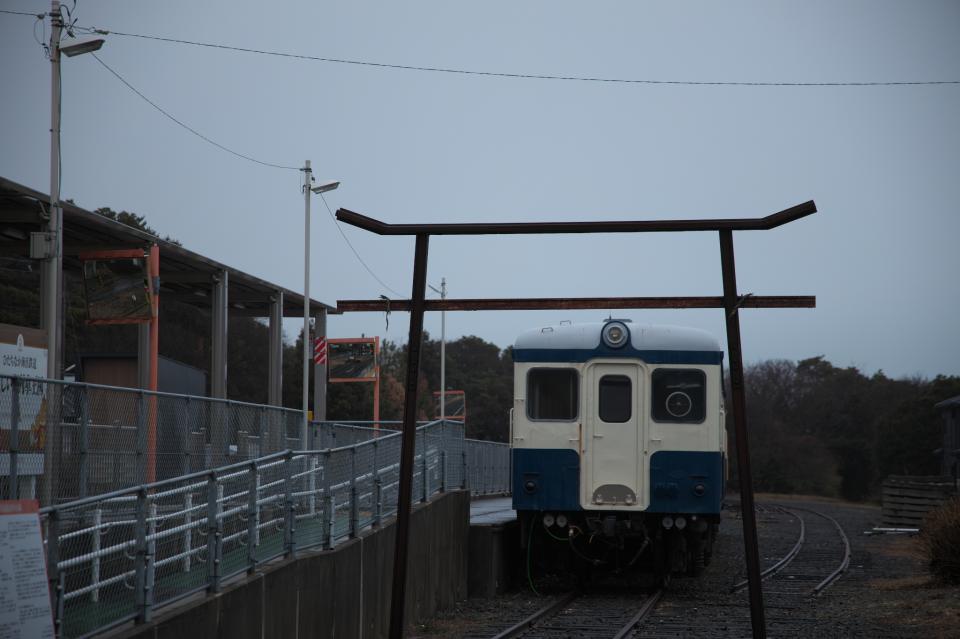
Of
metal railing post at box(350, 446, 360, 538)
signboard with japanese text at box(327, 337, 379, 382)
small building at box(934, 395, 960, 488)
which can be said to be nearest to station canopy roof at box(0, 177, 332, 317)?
signboard with japanese text at box(327, 337, 379, 382)

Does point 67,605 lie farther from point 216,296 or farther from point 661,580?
point 216,296

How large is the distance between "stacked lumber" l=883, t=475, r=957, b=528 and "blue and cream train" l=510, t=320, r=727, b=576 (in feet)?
58.9

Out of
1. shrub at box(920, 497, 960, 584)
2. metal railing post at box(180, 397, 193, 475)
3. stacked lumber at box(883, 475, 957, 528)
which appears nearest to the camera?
metal railing post at box(180, 397, 193, 475)

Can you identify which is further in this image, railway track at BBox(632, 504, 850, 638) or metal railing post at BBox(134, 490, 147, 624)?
railway track at BBox(632, 504, 850, 638)

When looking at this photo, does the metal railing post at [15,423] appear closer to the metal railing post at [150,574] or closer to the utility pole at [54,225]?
the metal railing post at [150,574]

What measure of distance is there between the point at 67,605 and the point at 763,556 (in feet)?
61.0

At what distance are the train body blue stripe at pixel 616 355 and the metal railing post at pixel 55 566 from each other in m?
10.5

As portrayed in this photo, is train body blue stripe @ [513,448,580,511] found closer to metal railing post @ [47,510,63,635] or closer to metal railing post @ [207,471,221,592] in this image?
metal railing post @ [207,471,221,592]

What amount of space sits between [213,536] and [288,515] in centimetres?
Result: 180

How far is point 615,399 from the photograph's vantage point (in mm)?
16156

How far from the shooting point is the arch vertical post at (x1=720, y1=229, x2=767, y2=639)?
862 cm


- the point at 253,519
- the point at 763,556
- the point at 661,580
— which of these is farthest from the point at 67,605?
the point at 763,556

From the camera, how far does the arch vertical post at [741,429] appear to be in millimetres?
8617

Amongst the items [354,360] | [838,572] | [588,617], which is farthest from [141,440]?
[354,360]
